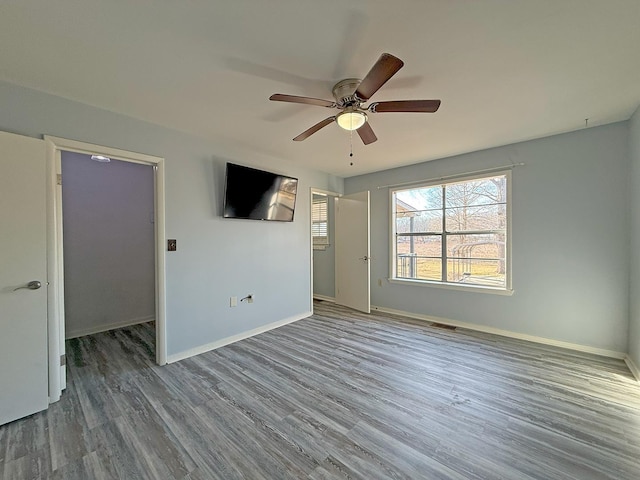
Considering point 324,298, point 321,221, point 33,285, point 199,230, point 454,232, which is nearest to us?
point 33,285

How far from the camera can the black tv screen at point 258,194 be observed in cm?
316

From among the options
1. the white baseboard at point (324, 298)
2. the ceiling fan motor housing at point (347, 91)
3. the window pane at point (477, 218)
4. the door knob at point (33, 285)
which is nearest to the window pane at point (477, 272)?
the window pane at point (477, 218)

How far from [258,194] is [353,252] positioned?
2.05 m

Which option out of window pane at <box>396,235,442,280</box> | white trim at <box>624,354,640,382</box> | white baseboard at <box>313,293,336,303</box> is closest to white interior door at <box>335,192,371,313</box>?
white baseboard at <box>313,293,336,303</box>

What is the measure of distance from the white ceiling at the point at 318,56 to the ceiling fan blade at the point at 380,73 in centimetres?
22

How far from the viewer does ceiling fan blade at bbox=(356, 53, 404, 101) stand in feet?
4.40

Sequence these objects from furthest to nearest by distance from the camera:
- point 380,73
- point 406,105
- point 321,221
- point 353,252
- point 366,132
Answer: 1. point 321,221
2. point 353,252
3. point 366,132
4. point 406,105
5. point 380,73

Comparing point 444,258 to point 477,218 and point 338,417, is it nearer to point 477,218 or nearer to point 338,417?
point 477,218

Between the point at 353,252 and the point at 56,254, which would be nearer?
the point at 56,254

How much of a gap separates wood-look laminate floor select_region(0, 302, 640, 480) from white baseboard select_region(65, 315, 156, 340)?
485mm

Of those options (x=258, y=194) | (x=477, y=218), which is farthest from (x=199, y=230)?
(x=477, y=218)

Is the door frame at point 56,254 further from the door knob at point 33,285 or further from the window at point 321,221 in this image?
the window at point 321,221

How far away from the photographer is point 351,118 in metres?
2.06

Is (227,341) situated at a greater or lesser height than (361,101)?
lesser
